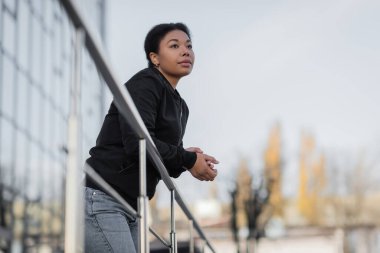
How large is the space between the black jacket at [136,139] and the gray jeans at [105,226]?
74mm

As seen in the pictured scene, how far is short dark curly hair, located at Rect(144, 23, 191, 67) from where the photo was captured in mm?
3406

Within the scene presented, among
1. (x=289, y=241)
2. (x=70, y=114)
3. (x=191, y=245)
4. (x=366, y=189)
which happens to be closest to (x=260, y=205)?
(x=289, y=241)

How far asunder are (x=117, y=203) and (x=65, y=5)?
4.27 feet

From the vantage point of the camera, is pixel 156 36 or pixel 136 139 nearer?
pixel 136 139

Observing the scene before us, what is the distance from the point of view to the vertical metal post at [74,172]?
1.87 metres

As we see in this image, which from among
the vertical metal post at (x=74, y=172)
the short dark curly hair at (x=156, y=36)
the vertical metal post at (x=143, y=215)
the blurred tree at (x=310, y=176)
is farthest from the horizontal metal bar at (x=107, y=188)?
the blurred tree at (x=310, y=176)

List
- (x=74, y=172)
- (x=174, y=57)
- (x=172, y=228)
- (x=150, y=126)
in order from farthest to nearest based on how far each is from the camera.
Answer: (x=172, y=228) → (x=174, y=57) → (x=150, y=126) → (x=74, y=172)

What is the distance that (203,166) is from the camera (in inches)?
125

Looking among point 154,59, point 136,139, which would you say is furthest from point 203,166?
point 154,59

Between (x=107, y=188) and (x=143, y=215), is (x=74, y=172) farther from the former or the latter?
(x=143, y=215)

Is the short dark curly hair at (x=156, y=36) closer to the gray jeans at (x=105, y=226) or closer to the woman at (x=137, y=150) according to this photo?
the woman at (x=137, y=150)

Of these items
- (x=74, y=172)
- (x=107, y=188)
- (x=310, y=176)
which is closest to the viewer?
(x=74, y=172)

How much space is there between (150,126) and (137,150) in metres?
0.17

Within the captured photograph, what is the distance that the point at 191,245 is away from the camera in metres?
4.66
